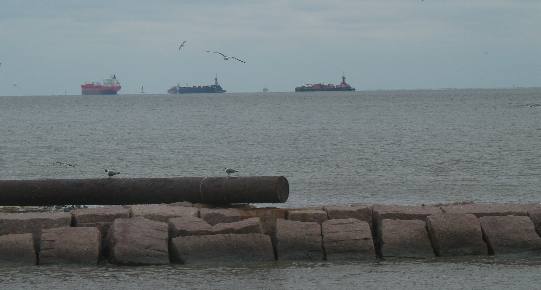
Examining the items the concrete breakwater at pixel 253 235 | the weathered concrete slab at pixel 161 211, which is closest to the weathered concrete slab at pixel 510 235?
the concrete breakwater at pixel 253 235

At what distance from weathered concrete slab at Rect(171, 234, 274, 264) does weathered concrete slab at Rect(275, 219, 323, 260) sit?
314 millimetres

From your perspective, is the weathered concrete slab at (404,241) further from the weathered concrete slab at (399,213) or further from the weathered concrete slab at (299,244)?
the weathered concrete slab at (299,244)

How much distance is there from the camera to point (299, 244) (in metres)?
11.6

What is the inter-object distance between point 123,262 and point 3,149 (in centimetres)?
3412

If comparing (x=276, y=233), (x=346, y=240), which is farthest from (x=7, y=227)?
(x=346, y=240)

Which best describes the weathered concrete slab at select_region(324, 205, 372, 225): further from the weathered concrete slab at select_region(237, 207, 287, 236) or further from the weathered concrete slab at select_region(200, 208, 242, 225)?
the weathered concrete slab at select_region(200, 208, 242, 225)

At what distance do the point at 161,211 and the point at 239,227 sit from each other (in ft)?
3.79

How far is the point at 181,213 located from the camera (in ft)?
40.0

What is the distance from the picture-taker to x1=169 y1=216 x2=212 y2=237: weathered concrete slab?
37.7 ft

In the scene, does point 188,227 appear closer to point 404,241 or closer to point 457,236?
point 404,241

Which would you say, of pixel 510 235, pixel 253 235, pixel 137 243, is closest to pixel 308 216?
pixel 253 235

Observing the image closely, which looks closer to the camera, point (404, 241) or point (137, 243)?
point (137, 243)

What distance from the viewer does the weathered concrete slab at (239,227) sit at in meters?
11.5

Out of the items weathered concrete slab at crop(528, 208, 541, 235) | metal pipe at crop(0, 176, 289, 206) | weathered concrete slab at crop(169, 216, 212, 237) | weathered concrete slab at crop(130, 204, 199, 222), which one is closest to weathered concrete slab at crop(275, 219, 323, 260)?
weathered concrete slab at crop(169, 216, 212, 237)
